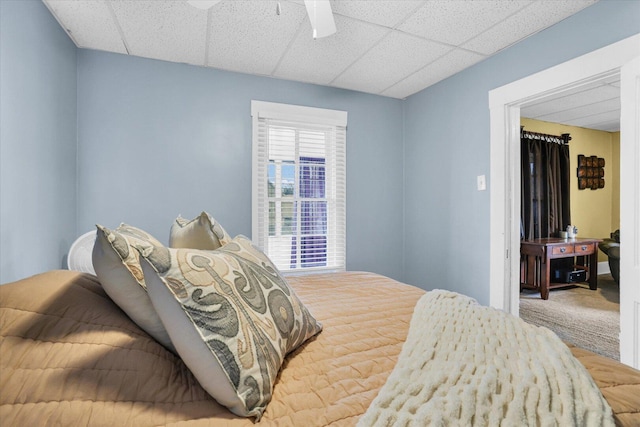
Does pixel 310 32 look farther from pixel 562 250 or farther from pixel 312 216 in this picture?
pixel 562 250

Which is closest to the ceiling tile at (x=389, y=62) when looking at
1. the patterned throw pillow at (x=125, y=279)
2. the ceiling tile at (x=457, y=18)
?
the ceiling tile at (x=457, y=18)

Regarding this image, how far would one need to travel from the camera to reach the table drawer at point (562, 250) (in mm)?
4500

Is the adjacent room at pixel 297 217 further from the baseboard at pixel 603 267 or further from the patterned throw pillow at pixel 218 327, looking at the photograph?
the baseboard at pixel 603 267

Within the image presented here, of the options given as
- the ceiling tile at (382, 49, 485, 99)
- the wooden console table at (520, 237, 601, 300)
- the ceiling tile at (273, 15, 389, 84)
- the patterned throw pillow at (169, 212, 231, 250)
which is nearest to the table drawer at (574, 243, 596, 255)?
the wooden console table at (520, 237, 601, 300)

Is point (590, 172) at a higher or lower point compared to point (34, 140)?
higher

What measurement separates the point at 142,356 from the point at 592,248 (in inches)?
241

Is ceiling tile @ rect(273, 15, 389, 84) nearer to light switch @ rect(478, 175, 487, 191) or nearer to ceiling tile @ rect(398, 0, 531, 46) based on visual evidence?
ceiling tile @ rect(398, 0, 531, 46)

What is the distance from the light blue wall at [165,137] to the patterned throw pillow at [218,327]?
2183 millimetres

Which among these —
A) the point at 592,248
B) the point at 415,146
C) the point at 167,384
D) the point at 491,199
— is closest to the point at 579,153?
the point at 592,248

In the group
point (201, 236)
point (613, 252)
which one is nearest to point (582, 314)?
point (613, 252)

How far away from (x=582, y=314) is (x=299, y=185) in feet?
12.0

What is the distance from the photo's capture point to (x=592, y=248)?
4.88 m

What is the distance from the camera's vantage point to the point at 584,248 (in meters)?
4.80

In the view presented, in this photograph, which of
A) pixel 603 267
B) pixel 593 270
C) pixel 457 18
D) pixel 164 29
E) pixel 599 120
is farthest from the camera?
pixel 603 267
